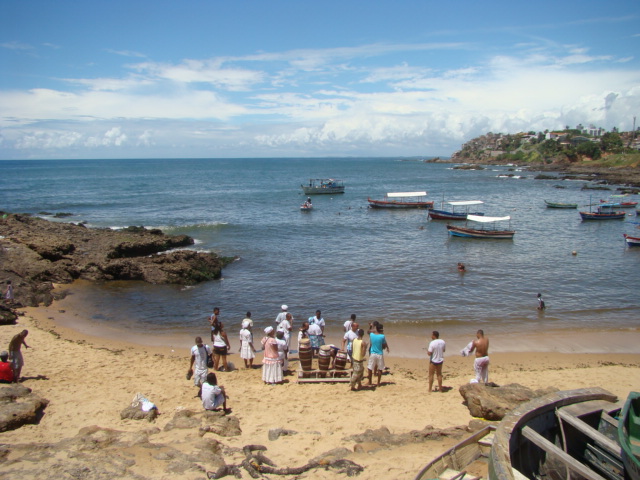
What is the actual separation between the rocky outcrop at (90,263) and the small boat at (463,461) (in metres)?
17.8

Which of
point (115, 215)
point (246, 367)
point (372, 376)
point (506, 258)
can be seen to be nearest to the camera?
point (372, 376)

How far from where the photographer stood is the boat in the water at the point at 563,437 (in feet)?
18.6

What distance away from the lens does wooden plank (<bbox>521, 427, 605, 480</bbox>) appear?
5.29 meters

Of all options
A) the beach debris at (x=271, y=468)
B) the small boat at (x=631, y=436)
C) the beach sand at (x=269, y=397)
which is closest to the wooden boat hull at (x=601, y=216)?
the beach sand at (x=269, y=397)

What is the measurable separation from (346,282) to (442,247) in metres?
12.5

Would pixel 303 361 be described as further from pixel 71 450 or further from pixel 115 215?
pixel 115 215

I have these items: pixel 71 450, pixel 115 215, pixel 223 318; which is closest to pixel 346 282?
pixel 223 318

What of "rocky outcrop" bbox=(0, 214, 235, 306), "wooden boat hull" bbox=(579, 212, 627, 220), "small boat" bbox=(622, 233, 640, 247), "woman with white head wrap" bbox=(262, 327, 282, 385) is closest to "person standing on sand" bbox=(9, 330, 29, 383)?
"woman with white head wrap" bbox=(262, 327, 282, 385)

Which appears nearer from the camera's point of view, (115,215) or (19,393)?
(19,393)

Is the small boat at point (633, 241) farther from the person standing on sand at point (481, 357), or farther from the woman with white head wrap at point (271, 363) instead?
the woman with white head wrap at point (271, 363)

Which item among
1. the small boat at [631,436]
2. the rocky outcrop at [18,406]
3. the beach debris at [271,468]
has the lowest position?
the beach debris at [271,468]

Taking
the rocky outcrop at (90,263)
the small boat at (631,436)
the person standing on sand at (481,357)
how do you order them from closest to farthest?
the small boat at (631,436) → the person standing on sand at (481,357) → the rocky outcrop at (90,263)

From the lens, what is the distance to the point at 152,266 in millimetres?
23062

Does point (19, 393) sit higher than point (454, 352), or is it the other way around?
point (19, 393)
